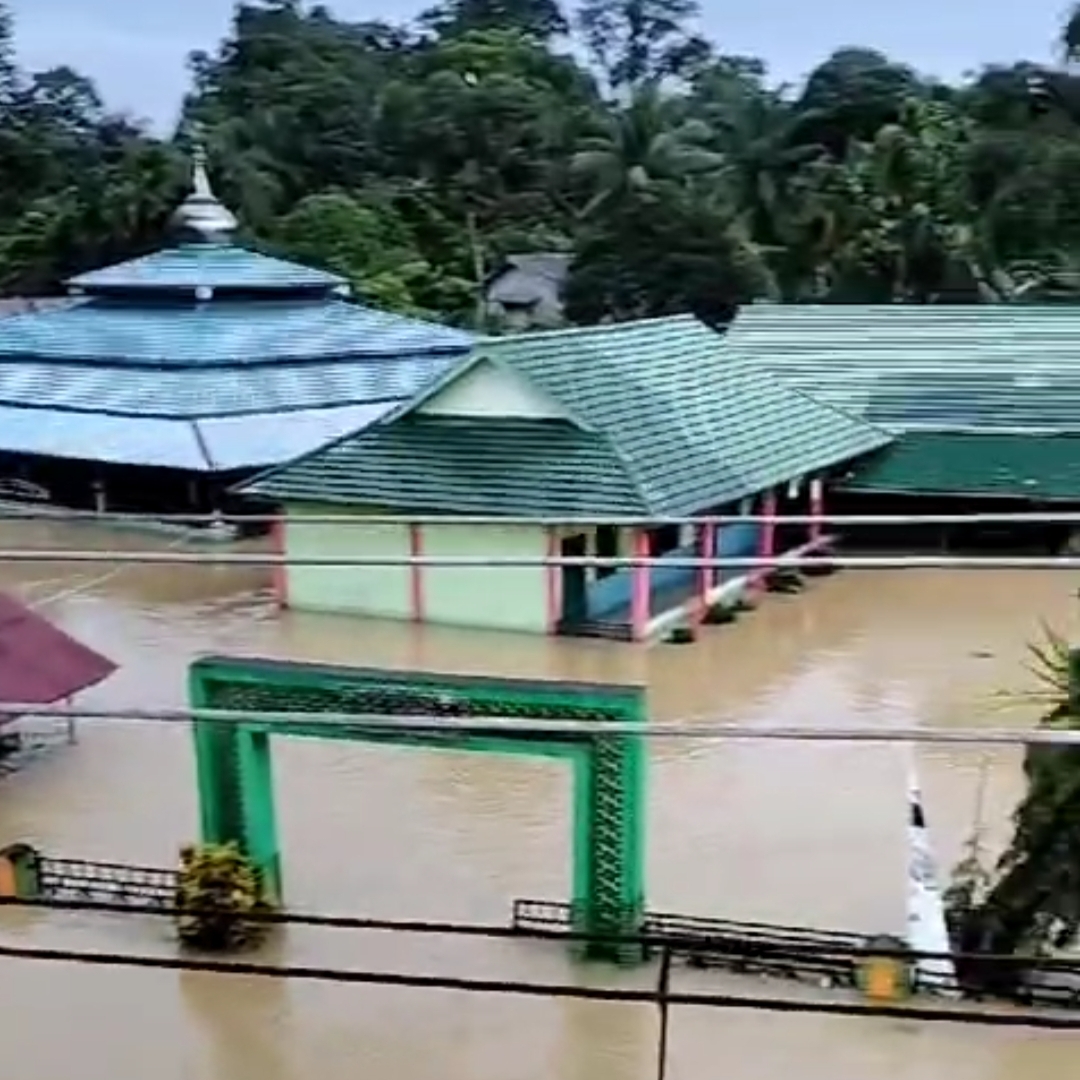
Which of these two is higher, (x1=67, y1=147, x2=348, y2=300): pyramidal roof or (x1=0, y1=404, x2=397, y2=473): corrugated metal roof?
(x1=67, y1=147, x2=348, y2=300): pyramidal roof

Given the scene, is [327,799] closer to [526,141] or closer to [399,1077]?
[399,1077]

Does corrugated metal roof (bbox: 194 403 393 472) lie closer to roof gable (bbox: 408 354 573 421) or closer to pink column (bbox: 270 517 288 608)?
pink column (bbox: 270 517 288 608)

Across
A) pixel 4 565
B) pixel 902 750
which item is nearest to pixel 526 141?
pixel 4 565

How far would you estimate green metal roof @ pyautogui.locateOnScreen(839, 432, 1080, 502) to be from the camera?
657 inches

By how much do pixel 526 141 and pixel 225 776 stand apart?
28291 mm

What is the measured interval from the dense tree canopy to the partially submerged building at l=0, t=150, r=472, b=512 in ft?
18.8

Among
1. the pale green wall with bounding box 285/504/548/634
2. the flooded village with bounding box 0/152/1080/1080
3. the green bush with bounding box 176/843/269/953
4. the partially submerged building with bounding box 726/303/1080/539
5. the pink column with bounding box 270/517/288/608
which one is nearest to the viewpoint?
the flooded village with bounding box 0/152/1080/1080

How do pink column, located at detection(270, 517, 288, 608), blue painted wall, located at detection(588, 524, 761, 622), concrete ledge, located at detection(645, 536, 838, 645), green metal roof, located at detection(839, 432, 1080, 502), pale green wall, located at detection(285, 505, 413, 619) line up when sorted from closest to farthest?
1. concrete ledge, located at detection(645, 536, 838, 645)
2. blue painted wall, located at detection(588, 524, 761, 622)
3. pale green wall, located at detection(285, 505, 413, 619)
4. pink column, located at detection(270, 517, 288, 608)
5. green metal roof, located at detection(839, 432, 1080, 502)

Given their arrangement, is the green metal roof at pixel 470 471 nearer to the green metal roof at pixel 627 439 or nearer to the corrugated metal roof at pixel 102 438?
the green metal roof at pixel 627 439

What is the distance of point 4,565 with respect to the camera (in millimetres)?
17688

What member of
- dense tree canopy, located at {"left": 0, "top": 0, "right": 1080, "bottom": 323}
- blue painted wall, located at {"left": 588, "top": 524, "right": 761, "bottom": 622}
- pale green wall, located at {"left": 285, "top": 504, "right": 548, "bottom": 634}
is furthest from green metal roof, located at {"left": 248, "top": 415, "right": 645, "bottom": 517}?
dense tree canopy, located at {"left": 0, "top": 0, "right": 1080, "bottom": 323}

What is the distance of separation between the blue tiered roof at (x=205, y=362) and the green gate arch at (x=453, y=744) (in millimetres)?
10038

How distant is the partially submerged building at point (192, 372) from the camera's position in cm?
1908

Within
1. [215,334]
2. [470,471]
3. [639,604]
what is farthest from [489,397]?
[215,334]
